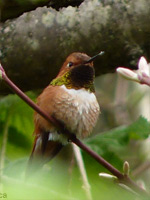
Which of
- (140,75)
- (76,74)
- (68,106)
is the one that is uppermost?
(76,74)

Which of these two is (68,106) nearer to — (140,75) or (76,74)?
(76,74)

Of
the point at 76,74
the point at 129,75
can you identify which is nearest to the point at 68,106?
the point at 76,74

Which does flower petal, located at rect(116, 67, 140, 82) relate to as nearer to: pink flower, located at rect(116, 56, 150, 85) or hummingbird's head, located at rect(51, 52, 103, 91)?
pink flower, located at rect(116, 56, 150, 85)

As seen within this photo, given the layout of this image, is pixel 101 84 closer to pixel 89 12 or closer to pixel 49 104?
pixel 89 12

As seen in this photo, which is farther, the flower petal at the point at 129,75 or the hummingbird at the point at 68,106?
the hummingbird at the point at 68,106

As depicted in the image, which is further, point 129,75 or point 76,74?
point 76,74

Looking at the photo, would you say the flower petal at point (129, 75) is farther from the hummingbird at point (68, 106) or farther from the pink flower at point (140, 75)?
the hummingbird at point (68, 106)

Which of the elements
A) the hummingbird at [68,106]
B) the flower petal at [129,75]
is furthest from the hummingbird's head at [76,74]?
the flower petal at [129,75]
